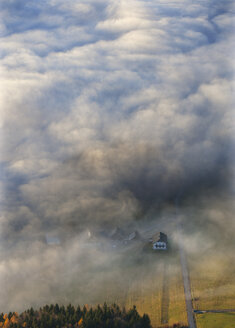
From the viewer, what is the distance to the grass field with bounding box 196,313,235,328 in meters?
35.3

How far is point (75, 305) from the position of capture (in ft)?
131

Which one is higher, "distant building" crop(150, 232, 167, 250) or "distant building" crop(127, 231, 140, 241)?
"distant building" crop(127, 231, 140, 241)

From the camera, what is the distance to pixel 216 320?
36000mm

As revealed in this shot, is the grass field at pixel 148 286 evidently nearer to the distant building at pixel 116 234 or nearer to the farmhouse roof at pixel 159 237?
the farmhouse roof at pixel 159 237

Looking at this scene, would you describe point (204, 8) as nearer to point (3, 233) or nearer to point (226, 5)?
point (226, 5)

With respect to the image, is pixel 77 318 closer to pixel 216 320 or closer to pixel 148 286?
pixel 148 286

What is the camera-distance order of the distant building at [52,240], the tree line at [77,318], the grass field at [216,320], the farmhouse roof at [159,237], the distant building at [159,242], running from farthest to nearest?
the distant building at [52,240] < the farmhouse roof at [159,237] < the distant building at [159,242] < the grass field at [216,320] < the tree line at [77,318]

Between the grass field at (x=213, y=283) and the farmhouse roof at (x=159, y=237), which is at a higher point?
the farmhouse roof at (x=159, y=237)

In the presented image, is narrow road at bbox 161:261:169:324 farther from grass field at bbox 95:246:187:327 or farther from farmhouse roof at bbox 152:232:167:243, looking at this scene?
farmhouse roof at bbox 152:232:167:243

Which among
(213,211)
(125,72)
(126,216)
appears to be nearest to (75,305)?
(126,216)

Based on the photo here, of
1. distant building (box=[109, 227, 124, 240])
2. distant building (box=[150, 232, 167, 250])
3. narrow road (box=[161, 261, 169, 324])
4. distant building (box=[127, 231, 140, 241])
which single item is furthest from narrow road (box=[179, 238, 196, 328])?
distant building (box=[109, 227, 124, 240])

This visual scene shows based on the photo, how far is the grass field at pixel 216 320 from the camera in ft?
116

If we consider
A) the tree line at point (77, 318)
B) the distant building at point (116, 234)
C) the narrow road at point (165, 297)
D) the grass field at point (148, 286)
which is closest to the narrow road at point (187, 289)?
the grass field at point (148, 286)

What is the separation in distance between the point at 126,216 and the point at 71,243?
900cm
